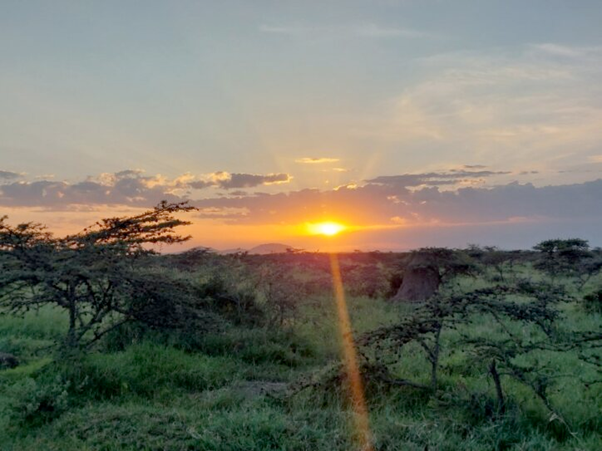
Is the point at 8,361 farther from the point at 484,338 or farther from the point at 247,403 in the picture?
the point at 484,338

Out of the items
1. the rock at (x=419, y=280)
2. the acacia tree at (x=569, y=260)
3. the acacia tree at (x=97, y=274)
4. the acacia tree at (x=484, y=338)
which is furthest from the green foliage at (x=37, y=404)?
the acacia tree at (x=569, y=260)

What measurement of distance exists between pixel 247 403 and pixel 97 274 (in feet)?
11.9

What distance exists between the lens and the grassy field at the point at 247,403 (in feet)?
18.1

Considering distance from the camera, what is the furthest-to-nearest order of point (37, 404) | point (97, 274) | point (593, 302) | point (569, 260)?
point (569, 260)
point (593, 302)
point (97, 274)
point (37, 404)

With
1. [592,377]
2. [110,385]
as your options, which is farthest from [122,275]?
[592,377]

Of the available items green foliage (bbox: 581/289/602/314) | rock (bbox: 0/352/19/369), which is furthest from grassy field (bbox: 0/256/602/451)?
green foliage (bbox: 581/289/602/314)

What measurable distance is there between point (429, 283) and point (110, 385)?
13584 millimetres

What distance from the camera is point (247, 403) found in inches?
269

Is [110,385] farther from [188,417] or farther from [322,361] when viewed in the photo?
[322,361]

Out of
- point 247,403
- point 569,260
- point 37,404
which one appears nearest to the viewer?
point 37,404

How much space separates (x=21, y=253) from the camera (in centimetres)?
932

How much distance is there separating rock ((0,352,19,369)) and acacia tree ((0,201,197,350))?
2.94ft

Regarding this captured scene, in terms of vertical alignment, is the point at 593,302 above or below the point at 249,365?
above

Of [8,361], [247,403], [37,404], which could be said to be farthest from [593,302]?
[8,361]
